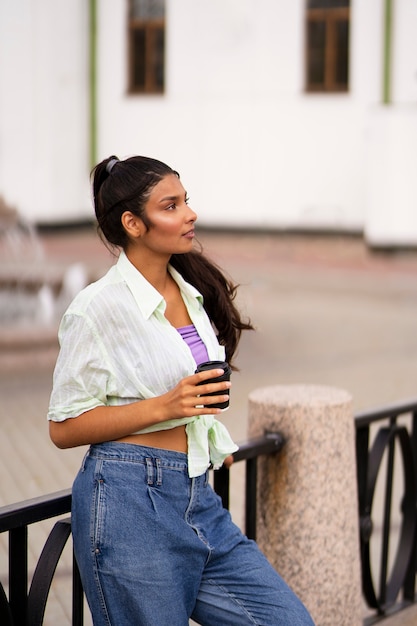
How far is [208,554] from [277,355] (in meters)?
9.03

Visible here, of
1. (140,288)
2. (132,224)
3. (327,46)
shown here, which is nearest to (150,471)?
(140,288)

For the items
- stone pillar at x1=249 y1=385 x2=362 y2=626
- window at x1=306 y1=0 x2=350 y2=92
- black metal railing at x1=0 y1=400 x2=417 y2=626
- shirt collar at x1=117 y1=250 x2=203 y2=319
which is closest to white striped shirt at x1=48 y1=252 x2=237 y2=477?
shirt collar at x1=117 y1=250 x2=203 y2=319

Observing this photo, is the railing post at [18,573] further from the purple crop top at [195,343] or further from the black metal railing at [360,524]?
the purple crop top at [195,343]

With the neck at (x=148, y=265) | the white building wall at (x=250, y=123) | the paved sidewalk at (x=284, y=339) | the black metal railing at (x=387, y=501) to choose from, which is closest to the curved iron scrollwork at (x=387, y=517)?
the black metal railing at (x=387, y=501)

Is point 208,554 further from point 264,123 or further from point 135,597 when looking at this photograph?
point 264,123

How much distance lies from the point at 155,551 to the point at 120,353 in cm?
45

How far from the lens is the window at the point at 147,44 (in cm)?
2350

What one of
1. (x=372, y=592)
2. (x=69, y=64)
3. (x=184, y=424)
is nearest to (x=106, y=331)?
(x=184, y=424)

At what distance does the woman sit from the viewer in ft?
8.79

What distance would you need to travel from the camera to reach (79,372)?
105 inches

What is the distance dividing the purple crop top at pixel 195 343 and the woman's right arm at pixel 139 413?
18 centimetres

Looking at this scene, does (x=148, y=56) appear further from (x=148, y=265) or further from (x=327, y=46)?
(x=148, y=265)

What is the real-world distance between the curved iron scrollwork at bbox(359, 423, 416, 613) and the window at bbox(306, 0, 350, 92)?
17671 mm

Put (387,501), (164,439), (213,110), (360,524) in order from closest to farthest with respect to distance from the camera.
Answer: (164,439)
(360,524)
(387,501)
(213,110)
